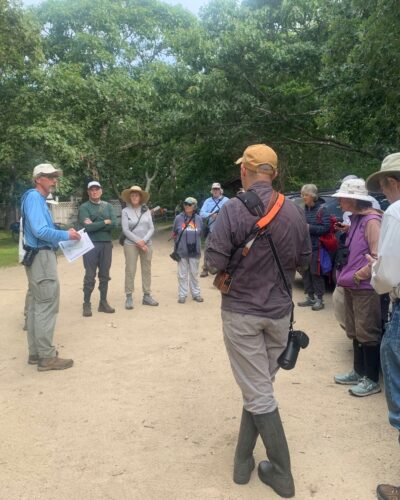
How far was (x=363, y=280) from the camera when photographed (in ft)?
13.6

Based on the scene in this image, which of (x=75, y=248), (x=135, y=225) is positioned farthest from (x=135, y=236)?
(x=75, y=248)

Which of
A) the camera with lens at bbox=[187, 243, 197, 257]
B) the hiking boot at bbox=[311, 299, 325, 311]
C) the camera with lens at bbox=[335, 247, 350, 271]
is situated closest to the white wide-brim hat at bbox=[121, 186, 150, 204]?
the camera with lens at bbox=[187, 243, 197, 257]

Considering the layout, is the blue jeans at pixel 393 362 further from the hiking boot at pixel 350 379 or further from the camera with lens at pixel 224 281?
the hiking boot at pixel 350 379

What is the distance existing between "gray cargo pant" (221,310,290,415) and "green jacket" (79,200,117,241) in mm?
4463

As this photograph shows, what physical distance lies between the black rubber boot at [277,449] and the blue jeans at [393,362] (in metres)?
0.65

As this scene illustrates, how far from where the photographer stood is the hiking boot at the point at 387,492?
2771 mm

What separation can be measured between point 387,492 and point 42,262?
11.8 ft

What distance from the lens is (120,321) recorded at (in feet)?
22.4

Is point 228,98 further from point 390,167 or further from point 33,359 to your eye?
point 390,167

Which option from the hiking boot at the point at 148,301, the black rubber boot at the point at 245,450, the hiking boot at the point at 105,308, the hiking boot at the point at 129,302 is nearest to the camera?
the black rubber boot at the point at 245,450

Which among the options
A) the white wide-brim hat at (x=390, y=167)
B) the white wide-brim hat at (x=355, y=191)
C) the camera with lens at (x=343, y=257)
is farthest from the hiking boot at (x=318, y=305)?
the white wide-brim hat at (x=390, y=167)

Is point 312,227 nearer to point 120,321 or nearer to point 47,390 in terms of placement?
point 120,321

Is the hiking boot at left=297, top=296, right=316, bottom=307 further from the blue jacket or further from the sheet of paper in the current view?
the blue jacket

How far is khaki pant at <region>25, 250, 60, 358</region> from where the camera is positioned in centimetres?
490
